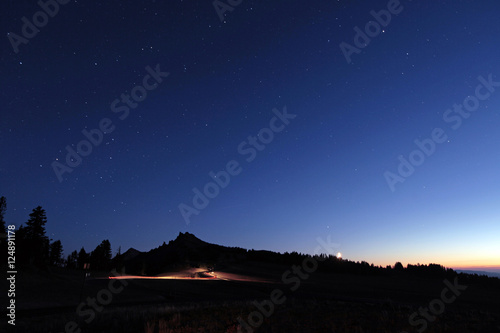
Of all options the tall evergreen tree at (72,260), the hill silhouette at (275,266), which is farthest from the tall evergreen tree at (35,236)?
the tall evergreen tree at (72,260)

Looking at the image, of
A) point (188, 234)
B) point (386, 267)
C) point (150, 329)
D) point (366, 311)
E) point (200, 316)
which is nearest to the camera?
point (150, 329)

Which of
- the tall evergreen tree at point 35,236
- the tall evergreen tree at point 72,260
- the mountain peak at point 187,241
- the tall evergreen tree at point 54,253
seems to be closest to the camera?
the tall evergreen tree at point 35,236

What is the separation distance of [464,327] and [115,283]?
41.3 metres

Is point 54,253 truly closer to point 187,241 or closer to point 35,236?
point 35,236

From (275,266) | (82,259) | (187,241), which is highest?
(187,241)

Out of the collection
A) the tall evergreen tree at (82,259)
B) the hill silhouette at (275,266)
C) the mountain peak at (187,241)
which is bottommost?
the hill silhouette at (275,266)

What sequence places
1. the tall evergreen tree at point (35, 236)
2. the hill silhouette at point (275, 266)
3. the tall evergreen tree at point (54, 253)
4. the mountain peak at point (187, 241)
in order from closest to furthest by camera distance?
the tall evergreen tree at point (35, 236)
the hill silhouette at point (275, 266)
the tall evergreen tree at point (54, 253)
the mountain peak at point (187, 241)

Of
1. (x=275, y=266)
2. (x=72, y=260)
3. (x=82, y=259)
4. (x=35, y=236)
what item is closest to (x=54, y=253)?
(x=82, y=259)

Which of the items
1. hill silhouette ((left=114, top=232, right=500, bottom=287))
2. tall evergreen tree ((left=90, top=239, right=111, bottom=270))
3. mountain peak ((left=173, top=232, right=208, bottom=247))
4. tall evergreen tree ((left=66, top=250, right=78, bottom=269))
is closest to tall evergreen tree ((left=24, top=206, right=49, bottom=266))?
hill silhouette ((left=114, top=232, right=500, bottom=287))

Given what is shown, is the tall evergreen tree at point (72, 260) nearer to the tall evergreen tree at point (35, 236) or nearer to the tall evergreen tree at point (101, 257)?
the tall evergreen tree at point (101, 257)

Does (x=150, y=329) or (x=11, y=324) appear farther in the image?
(x=11, y=324)

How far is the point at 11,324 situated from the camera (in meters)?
17.1

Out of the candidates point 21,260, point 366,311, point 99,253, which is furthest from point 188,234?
point 366,311

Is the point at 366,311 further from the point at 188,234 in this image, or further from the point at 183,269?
the point at 188,234
